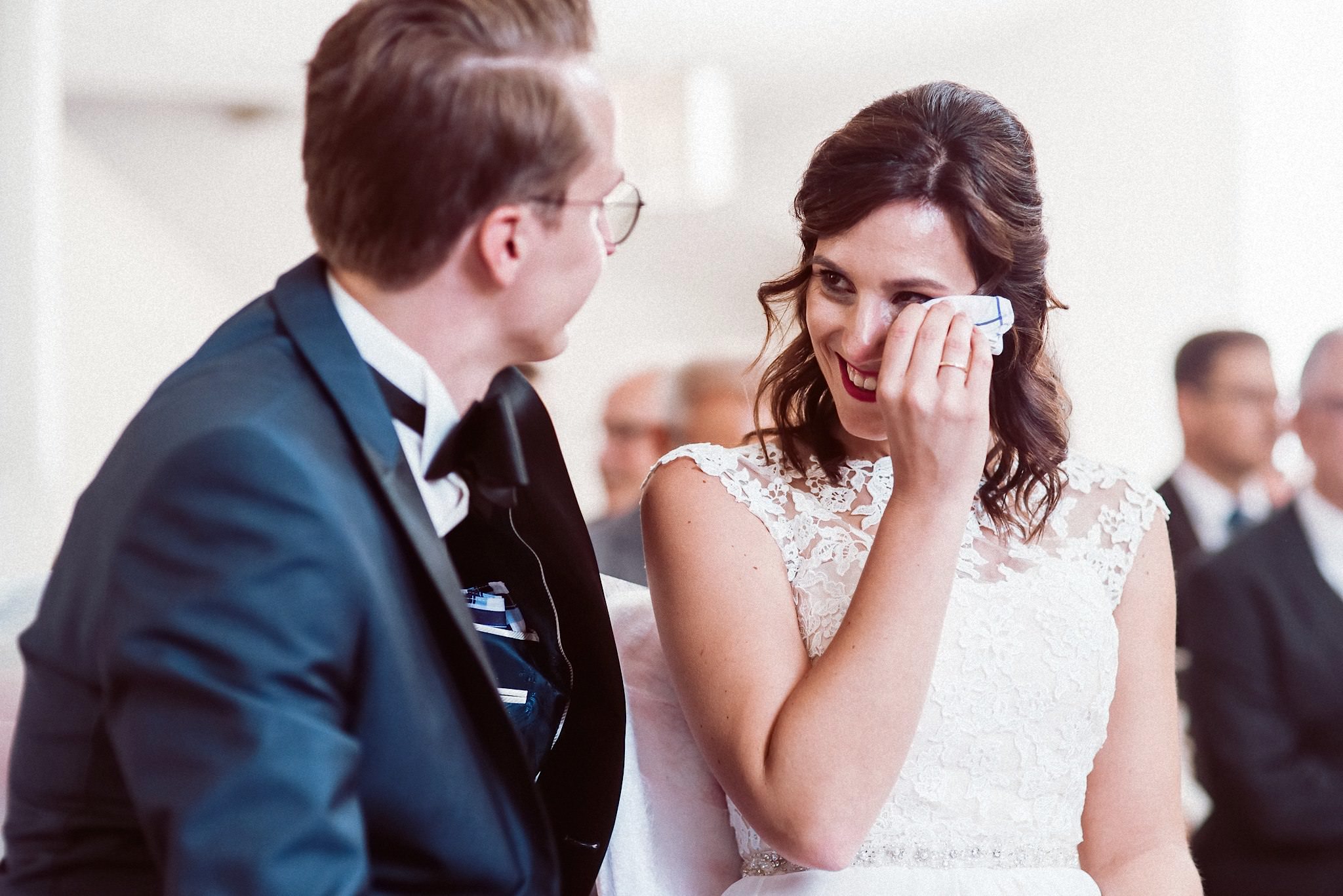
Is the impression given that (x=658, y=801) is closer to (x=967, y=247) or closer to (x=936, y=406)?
(x=936, y=406)

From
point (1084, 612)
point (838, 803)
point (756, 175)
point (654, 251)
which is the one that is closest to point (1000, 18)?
point (756, 175)

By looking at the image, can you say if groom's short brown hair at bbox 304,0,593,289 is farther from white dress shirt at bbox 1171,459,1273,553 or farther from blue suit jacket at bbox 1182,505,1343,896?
white dress shirt at bbox 1171,459,1273,553

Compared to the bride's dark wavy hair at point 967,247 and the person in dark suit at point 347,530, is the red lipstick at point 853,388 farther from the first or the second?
the person in dark suit at point 347,530

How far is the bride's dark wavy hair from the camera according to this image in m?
1.48

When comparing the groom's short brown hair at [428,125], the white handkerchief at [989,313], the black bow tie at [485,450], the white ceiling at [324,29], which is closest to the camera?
the groom's short brown hair at [428,125]

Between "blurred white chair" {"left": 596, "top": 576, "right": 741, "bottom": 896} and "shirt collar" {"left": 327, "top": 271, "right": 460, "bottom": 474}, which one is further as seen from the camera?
"blurred white chair" {"left": 596, "top": 576, "right": 741, "bottom": 896}

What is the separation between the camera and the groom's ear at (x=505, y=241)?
3.35ft

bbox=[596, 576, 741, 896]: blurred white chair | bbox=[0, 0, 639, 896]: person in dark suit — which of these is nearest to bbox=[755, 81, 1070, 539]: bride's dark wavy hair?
bbox=[596, 576, 741, 896]: blurred white chair

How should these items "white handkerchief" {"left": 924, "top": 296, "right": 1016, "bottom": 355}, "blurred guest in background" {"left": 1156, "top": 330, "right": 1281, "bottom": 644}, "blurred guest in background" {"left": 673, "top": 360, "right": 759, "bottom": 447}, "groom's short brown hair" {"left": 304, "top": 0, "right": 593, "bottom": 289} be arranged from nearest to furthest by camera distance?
"groom's short brown hair" {"left": 304, "top": 0, "right": 593, "bottom": 289} → "white handkerchief" {"left": 924, "top": 296, "right": 1016, "bottom": 355} → "blurred guest in background" {"left": 673, "top": 360, "right": 759, "bottom": 447} → "blurred guest in background" {"left": 1156, "top": 330, "right": 1281, "bottom": 644}

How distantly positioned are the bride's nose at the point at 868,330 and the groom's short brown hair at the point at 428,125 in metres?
0.51

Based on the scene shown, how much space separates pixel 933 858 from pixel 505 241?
0.88 metres

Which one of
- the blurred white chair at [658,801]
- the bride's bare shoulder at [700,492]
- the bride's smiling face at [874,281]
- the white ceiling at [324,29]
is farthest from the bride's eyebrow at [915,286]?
the white ceiling at [324,29]

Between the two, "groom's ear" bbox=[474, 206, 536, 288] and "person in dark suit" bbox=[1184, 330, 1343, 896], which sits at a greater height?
"groom's ear" bbox=[474, 206, 536, 288]

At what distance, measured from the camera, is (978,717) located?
1490 millimetres
